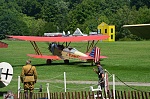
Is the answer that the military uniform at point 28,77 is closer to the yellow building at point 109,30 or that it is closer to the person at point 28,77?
the person at point 28,77

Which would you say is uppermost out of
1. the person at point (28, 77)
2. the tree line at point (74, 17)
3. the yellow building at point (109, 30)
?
the tree line at point (74, 17)

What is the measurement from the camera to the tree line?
381 feet

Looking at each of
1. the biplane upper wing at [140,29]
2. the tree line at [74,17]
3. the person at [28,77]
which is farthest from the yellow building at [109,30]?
the person at [28,77]

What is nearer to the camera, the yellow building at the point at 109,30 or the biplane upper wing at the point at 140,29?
the biplane upper wing at the point at 140,29

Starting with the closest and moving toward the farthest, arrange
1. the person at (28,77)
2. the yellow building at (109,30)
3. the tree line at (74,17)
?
1. the person at (28,77)
2. the yellow building at (109,30)
3. the tree line at (74,17)

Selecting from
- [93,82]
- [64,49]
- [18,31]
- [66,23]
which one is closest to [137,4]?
[66,23]

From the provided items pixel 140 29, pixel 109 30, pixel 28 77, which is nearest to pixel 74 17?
pixel 109 30

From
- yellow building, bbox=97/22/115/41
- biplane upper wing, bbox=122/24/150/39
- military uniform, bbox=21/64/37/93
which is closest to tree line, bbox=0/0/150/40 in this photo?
yellow building, bbox=97/22/115/41

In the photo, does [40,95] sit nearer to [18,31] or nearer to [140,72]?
[140,72]

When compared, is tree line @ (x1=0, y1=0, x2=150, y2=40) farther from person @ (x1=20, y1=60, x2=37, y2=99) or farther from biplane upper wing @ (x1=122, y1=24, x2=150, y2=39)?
person @ (x1=20, y1=60, x2=37, y2=99)

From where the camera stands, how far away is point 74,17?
438 ft

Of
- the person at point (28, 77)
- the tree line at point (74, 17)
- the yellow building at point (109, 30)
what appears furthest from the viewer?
the tree line at point (74, 17)

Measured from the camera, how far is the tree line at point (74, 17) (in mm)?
116000

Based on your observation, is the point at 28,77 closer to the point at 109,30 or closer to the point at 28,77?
the point at 28,77
